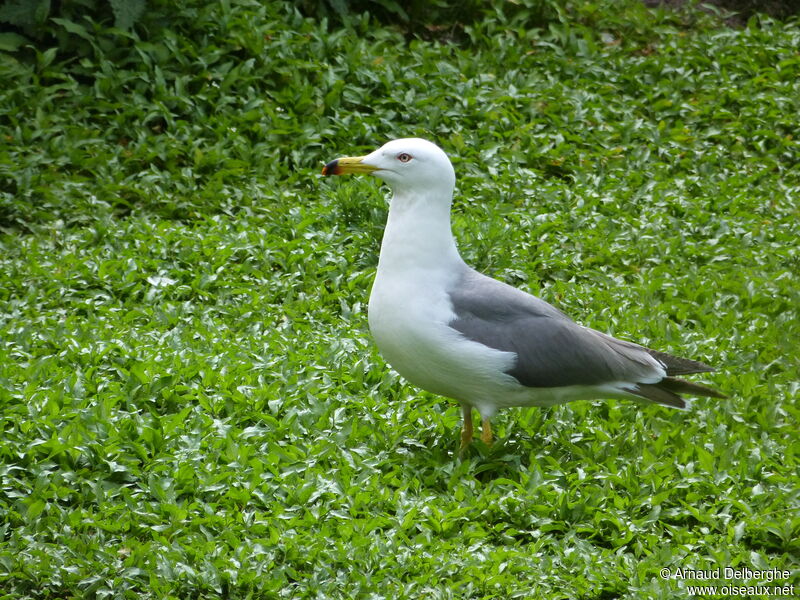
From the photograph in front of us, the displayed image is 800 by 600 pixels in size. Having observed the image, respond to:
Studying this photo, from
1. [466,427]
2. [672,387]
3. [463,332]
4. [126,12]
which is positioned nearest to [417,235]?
[463,332]

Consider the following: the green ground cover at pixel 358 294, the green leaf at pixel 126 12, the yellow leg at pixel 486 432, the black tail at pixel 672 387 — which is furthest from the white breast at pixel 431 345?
the green leaf at pixel 126 12

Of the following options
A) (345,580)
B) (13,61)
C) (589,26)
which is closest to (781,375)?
(345,580)

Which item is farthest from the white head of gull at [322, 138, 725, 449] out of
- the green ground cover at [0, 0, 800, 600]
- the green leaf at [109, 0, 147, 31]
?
the green leaf at [109, 0, 147, 31]

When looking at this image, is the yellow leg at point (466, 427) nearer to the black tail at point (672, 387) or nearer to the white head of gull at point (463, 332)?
the white head of gull at point (463, 332)

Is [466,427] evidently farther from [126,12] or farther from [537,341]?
[126,12]

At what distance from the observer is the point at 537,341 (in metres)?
4.93

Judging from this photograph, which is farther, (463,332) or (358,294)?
(358,294)

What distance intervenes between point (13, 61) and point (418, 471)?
5.16m

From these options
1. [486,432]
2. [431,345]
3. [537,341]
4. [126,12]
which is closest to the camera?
[431,345]

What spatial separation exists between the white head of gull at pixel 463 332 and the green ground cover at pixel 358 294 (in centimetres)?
35

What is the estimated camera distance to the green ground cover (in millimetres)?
4438

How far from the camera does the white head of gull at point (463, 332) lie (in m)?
4.82

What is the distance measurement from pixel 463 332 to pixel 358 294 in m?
2.00

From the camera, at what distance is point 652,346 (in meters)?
6.22
